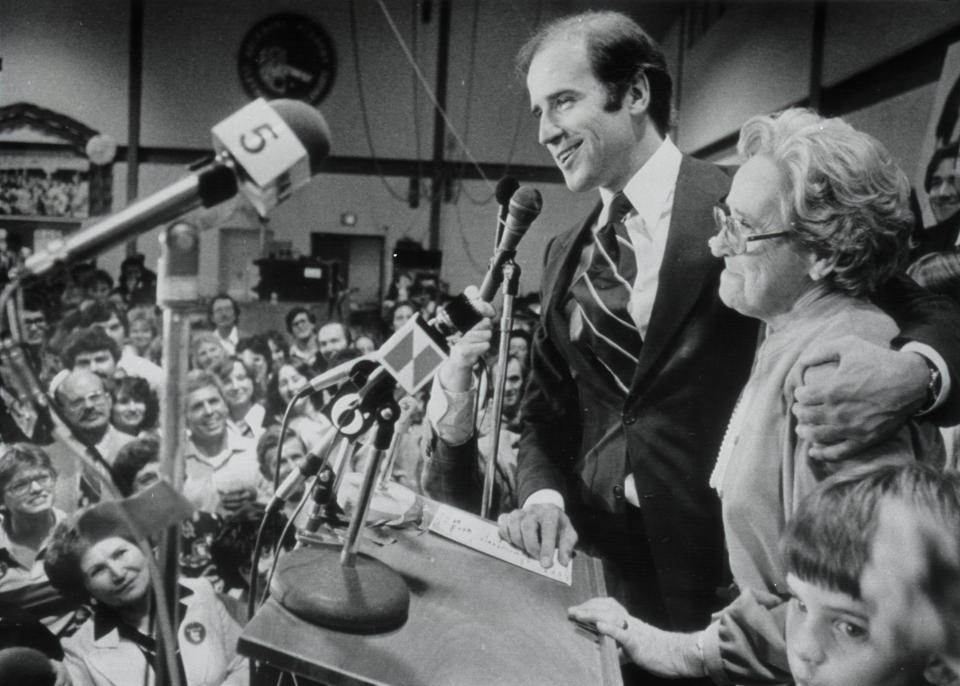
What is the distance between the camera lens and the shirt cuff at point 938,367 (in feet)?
2.66

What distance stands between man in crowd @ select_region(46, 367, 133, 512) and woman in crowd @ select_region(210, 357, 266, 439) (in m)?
0.45

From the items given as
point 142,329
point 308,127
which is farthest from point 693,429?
point 142,329

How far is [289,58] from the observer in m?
3.34

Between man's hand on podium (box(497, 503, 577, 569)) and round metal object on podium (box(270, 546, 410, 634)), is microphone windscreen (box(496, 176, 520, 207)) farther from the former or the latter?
round metal object on podium (box(270, 546, 410, 634))

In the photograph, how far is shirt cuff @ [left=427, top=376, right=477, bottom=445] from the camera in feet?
3.99

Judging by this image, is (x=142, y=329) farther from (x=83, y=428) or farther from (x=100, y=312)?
(x=83, y=428)

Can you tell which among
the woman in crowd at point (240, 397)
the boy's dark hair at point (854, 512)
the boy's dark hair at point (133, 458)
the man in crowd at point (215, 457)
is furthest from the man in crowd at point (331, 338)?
the boy's dark hair at point (854, 512)

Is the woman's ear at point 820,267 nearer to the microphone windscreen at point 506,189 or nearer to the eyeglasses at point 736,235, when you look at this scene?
the eyeglasses at point 736,235

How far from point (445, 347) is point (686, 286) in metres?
0.48

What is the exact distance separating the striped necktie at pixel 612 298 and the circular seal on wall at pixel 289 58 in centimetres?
163

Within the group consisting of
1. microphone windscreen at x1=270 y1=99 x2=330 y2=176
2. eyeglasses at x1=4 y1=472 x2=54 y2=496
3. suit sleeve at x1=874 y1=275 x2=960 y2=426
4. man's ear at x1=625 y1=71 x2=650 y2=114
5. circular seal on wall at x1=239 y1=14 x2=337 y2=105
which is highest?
circular seal on wall at x1=239 y1=14 x2=337 y2=105

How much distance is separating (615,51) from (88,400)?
2.06m

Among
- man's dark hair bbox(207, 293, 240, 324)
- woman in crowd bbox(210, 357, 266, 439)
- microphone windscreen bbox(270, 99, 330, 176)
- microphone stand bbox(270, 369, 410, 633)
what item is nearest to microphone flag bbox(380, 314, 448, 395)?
microphone stand bbox(270, 369, 410, 633)

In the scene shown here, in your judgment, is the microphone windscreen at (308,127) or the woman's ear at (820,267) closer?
the microphone windscreen at (308,127)
